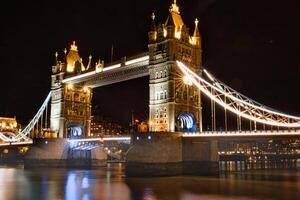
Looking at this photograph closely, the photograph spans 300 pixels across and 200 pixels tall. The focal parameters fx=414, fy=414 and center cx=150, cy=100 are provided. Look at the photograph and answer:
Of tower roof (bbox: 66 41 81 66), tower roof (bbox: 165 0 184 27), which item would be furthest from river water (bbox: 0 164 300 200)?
tower roof (bbox: 66 41 81 66)

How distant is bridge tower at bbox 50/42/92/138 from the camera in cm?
7769

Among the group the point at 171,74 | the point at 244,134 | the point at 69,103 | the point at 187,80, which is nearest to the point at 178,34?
the point at 171,74

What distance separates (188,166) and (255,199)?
22.7 metres

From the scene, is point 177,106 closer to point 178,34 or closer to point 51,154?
point 178,34

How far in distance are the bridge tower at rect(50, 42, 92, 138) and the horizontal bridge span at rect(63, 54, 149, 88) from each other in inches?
121

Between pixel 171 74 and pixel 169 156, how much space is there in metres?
11.4

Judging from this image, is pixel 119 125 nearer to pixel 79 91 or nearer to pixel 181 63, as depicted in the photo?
pixel 79 91

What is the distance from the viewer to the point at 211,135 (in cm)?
4762

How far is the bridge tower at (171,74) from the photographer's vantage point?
55.6 m

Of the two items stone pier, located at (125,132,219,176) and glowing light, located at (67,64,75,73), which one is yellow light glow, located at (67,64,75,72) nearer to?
glowing light, located at (67,64,75,73)

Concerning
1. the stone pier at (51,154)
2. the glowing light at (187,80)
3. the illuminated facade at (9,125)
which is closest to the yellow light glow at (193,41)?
the glowing light at (187,80)

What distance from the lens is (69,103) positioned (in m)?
78.3

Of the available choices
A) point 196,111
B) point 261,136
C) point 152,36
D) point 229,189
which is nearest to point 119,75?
point 152,36

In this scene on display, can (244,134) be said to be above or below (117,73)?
below
